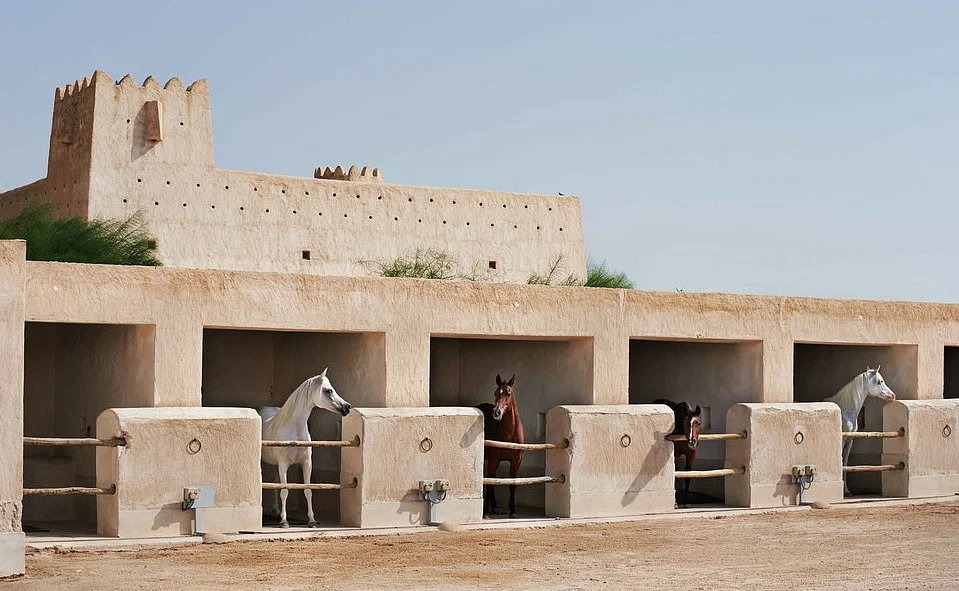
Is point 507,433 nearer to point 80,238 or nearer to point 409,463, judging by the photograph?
point 409,463

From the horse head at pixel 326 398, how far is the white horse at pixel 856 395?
624 centimetres

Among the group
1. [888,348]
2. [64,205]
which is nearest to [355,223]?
[64,205]

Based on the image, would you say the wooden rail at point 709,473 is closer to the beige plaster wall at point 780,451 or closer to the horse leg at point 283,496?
the beige plaster wall at point 780,451

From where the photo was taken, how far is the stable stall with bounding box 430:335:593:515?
47.0ft

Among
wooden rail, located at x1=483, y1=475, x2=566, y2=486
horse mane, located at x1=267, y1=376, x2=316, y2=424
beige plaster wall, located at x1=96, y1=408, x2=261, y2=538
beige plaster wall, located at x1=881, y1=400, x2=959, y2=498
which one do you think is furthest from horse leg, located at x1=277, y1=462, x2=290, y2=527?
beige plaster wall, located at x1=881, y1=400, x2=959, y2=498

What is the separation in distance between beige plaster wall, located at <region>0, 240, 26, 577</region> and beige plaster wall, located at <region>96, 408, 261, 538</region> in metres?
1.40

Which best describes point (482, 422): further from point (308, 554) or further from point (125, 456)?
point (125, 456)

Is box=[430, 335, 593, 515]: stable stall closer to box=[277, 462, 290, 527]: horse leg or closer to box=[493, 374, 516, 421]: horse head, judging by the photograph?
box=[493, 374, 516, 421]: horse head

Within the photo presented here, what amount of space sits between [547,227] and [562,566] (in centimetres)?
1838

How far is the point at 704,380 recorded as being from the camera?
1596 cm

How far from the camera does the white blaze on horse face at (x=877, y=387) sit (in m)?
15.9

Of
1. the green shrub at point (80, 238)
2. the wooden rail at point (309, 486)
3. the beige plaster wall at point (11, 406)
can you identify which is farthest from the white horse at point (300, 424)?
the green shrub at point (80, 238)

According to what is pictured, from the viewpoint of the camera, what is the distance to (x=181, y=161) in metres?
25.2

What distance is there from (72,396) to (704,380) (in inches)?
277
